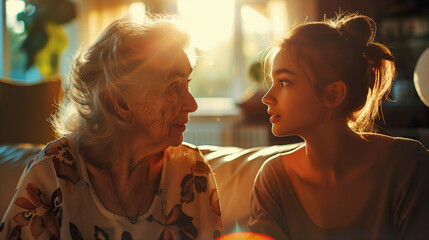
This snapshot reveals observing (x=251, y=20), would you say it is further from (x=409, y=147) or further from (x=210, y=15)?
(x=409, y=147)

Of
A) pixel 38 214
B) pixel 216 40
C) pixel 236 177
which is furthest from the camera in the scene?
pixel 216 40

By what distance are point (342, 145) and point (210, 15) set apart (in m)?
3.53

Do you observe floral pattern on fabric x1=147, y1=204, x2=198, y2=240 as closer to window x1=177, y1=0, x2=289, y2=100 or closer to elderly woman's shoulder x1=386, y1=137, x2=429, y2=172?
elderly woman's shoulder x1=386, y1=137, x2=429, y2=172

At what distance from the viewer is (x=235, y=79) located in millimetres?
4344

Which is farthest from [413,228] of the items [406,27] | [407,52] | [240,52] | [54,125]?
[240,52]

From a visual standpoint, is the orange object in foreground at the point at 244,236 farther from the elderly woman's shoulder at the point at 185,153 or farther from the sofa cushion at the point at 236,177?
the elderly woman's shoulder at the point at 185,153

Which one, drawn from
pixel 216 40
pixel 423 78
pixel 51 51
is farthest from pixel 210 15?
pixel 423 78

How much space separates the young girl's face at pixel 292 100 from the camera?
75 centimetres

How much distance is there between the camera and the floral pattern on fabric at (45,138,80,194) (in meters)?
0.88

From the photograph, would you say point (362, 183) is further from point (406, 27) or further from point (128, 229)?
point (406, 27)

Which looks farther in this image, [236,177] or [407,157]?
[236,177]

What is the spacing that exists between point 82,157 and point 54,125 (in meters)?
0.16

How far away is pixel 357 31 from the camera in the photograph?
75cm

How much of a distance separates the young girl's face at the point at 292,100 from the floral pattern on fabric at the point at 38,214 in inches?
19.2
